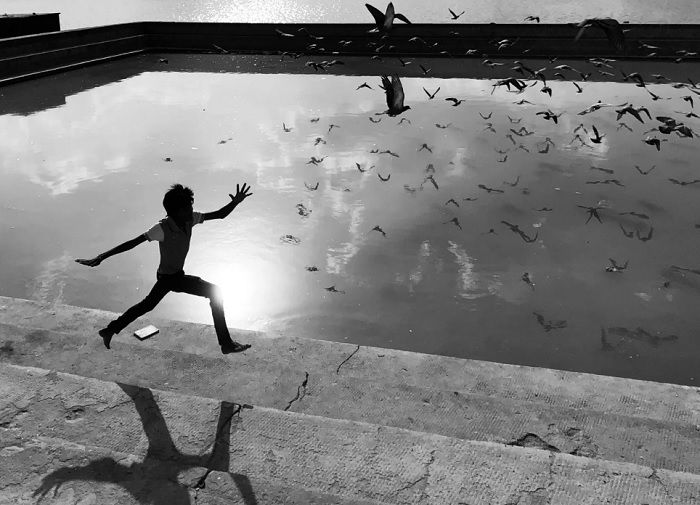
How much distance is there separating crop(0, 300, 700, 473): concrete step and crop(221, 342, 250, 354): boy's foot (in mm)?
98

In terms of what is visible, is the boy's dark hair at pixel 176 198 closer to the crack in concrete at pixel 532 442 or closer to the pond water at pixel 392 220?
the pond water at pixel 392 220

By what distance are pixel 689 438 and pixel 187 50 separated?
20.6 metres

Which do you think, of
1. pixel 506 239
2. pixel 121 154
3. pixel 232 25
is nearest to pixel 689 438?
pixel 506 239

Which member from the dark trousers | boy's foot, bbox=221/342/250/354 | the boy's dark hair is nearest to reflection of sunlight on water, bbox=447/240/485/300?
boy's foot, bbox=221/342/250/354

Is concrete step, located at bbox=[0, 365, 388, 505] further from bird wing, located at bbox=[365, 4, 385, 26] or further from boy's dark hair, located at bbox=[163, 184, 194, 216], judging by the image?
bird wing, located at bbox=[365, 4, 385, 26]

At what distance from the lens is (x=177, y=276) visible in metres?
4.64

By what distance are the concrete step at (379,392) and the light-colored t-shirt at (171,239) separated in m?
0.74

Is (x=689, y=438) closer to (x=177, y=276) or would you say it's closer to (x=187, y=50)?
(x=177, y=276)

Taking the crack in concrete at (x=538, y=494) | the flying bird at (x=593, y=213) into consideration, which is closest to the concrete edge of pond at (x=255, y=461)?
the crack in concrete at (x=538, y=494)

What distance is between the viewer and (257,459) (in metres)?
3.47

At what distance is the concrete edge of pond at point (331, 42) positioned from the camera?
18.4m

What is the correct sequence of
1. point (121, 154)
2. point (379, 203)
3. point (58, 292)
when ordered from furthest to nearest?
point (121, 154) < point (379, 203) < point (58, 292)

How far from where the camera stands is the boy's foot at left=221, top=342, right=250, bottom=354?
15.9ft

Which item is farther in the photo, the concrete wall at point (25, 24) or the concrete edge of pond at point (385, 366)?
the concrete wall at point (25, 24)
